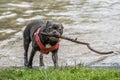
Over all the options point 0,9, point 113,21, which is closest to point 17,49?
point 113,21

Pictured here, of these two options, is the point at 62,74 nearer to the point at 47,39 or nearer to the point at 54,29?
the point at 54,29

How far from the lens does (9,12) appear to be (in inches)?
666

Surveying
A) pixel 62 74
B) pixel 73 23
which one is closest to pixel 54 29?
pixel 62 74

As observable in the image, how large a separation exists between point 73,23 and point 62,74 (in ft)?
25.4

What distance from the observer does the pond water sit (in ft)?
33.9

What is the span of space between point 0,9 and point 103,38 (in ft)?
24.4

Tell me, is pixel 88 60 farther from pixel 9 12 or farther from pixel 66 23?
pixel 9 12

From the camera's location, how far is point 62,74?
6574mm

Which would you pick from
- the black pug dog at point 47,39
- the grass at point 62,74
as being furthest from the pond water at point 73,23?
the grass at point 62,74

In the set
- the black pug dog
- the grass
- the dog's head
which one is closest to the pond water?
the black pug dog

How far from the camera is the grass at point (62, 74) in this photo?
6367mm

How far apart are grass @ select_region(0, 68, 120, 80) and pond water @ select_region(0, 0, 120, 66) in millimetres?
2589

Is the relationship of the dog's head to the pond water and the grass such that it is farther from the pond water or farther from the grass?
the pond water

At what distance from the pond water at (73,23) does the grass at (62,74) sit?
2589mm
